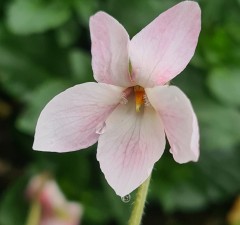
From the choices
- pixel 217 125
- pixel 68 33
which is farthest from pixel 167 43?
pixel 68 33

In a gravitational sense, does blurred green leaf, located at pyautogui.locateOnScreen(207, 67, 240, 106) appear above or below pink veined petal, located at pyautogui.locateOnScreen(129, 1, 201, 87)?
below

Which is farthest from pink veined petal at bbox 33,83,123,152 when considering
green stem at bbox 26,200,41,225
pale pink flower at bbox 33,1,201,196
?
green stem at bbox 26,200,41,225

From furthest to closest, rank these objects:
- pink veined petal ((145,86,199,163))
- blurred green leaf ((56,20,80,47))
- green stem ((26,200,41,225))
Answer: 1. blurred green leaf ((56,20,80,47))
2. green stem ((26,200,41,225))
3. pink veined petal ((145,86,199,163))

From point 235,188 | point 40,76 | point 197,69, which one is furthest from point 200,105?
point 40,76

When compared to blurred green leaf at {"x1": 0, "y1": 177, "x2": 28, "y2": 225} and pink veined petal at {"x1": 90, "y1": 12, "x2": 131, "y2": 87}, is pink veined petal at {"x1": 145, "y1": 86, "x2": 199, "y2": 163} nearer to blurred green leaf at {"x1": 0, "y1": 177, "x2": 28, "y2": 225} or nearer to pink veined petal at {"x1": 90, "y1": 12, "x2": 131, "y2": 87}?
pink veined petal at {"x1": 90, "y1": 12, "x2": 131, "y2": 87}

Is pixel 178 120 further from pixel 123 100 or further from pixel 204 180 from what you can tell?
pixel 204 180

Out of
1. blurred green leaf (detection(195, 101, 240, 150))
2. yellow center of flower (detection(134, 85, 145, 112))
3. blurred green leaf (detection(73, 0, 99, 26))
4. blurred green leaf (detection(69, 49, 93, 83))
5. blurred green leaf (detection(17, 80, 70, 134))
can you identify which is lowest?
blurred green leaf (detection(195, 101, 240, 150))

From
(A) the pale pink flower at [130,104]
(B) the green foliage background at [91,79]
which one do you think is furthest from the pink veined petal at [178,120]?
(B) the green foliage background at [91,79]
